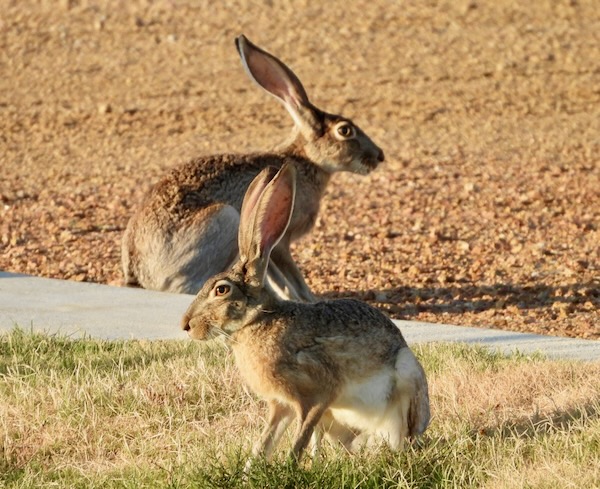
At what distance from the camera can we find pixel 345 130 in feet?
29.0

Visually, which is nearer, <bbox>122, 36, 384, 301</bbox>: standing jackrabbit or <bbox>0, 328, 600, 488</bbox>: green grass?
<bbox>0, 328, 600, 488</bbox>: green grass

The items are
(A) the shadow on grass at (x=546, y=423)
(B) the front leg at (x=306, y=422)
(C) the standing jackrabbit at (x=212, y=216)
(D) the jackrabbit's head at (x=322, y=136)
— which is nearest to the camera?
(B) the front leg at (x=306, y=422)

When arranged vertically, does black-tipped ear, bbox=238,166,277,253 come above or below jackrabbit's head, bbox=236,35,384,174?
above

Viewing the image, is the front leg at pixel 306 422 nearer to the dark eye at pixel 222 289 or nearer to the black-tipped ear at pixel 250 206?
the dark eye at pixel 222 289

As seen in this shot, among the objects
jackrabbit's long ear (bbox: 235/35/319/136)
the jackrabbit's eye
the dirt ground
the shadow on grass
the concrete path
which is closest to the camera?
the shadow on grass

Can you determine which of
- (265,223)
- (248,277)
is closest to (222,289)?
(248,277)

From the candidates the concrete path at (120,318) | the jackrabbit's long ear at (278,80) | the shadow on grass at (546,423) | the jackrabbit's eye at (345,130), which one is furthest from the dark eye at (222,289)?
the jackrabbit's eye at (345,130)

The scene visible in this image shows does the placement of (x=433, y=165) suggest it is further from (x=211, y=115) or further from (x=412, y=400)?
(x=412, y=400)

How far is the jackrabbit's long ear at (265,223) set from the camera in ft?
14.9

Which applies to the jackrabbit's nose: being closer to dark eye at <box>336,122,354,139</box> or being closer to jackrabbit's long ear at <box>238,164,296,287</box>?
jackrabbit's long ear at <box>238,164,296,287</box>

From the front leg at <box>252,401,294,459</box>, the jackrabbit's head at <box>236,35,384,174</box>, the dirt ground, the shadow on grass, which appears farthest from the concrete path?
the front leg at <box>252,401,294,459</box>

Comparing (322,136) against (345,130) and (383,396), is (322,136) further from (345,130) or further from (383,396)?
(383,396)

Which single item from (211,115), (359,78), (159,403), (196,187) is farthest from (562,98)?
(159,403)

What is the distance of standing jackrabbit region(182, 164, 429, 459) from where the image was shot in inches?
172
